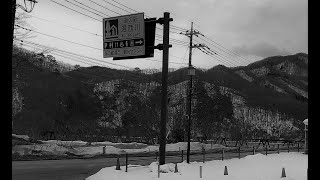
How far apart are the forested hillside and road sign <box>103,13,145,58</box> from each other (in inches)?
602

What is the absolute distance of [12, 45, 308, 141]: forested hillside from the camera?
59.2 meters

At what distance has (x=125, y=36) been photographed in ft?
59.7

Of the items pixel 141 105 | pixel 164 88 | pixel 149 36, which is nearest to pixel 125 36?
pixel 149 36

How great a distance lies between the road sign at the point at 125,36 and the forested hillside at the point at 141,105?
50.2ft

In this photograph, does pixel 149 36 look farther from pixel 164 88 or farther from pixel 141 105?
pixel 141 105

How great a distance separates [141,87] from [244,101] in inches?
1766

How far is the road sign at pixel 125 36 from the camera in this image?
18.1 metres

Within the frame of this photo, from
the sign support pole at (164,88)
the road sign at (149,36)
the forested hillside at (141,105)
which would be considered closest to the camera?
the road sign at (149,36)

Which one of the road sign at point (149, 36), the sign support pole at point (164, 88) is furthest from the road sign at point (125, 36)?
the sign support pole at point (164, 88)

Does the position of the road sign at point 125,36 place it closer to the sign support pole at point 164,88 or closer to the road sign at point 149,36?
the road sign at point 149,36

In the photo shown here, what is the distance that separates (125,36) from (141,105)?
312 ft
